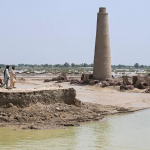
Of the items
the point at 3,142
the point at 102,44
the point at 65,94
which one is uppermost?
the point at 102,44

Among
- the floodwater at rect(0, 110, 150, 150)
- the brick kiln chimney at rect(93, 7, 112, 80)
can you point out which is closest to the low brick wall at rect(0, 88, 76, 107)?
the floodwater at rect(0, 110, 150, 150)

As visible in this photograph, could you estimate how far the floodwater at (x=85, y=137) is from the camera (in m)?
10.0

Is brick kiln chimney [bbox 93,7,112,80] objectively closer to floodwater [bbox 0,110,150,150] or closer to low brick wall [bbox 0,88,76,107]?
low brick wall [bbox 0,88,76,107]

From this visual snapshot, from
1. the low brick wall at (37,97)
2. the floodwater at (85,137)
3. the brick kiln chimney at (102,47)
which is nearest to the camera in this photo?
the floodwater at (85,137)

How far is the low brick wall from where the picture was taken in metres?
13.3

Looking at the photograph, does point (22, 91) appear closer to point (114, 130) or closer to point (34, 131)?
point (34, 131)

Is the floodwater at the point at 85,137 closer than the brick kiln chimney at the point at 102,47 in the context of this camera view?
Yes

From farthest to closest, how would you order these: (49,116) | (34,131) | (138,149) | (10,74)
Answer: (10,74), (49,116), (34,131), (138,149)

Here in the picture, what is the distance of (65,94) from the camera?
14805 mm

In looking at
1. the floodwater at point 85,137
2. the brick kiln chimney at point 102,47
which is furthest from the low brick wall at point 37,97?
the brick kiln chimney at point 102,47

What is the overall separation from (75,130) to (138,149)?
269cm

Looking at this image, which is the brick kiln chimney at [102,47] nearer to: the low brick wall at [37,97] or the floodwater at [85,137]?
the low brick wall at [37,97]

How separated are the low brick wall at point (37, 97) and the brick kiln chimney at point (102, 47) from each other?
14.4 metres

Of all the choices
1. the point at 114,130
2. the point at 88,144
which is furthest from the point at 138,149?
the point at 114,130
